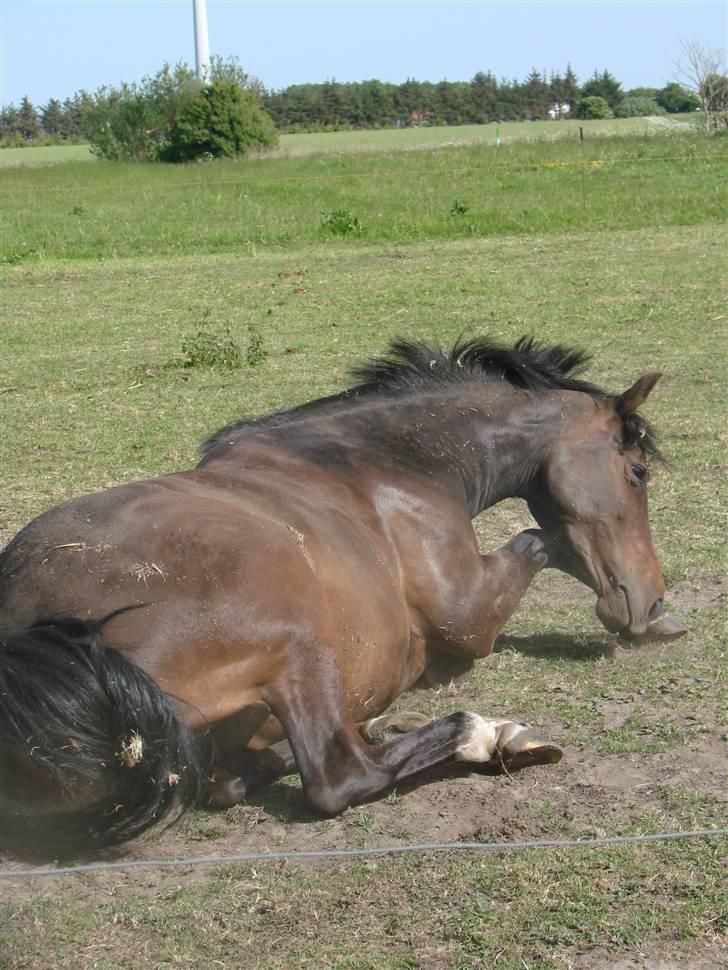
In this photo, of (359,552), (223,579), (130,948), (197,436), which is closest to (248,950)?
(130,948)

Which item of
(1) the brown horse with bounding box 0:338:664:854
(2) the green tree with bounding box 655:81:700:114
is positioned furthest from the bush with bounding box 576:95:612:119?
(1) the brown horse with bounding box 0:338:664:854

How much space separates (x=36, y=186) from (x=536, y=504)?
84.9ft

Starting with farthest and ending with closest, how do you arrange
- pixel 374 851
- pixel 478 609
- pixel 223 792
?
pixel 478 609
pixel 223 792
pixel 374 851

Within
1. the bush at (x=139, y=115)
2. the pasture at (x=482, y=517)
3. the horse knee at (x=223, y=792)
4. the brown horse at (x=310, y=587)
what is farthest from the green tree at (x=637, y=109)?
the horse knee at (x=223, y=792)

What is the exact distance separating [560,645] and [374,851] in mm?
2017

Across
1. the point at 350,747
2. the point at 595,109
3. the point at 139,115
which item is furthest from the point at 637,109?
the point at 350,747

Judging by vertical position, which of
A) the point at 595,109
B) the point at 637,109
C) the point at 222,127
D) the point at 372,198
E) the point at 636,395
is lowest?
the point at 636,395

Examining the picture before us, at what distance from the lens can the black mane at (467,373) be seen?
16.6ft

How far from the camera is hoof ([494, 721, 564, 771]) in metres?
3.93

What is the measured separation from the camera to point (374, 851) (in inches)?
136

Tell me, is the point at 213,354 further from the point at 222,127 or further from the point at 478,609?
the point at 222,127

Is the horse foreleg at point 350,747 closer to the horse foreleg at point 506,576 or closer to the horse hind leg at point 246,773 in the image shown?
the horse hind leg at point 246,773

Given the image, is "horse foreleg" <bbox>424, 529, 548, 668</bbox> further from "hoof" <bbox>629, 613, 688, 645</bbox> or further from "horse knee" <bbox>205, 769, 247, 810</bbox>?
"horse knee" <bbox>205, 769, 247, 810</bbox>

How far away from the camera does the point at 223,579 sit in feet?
12.1
